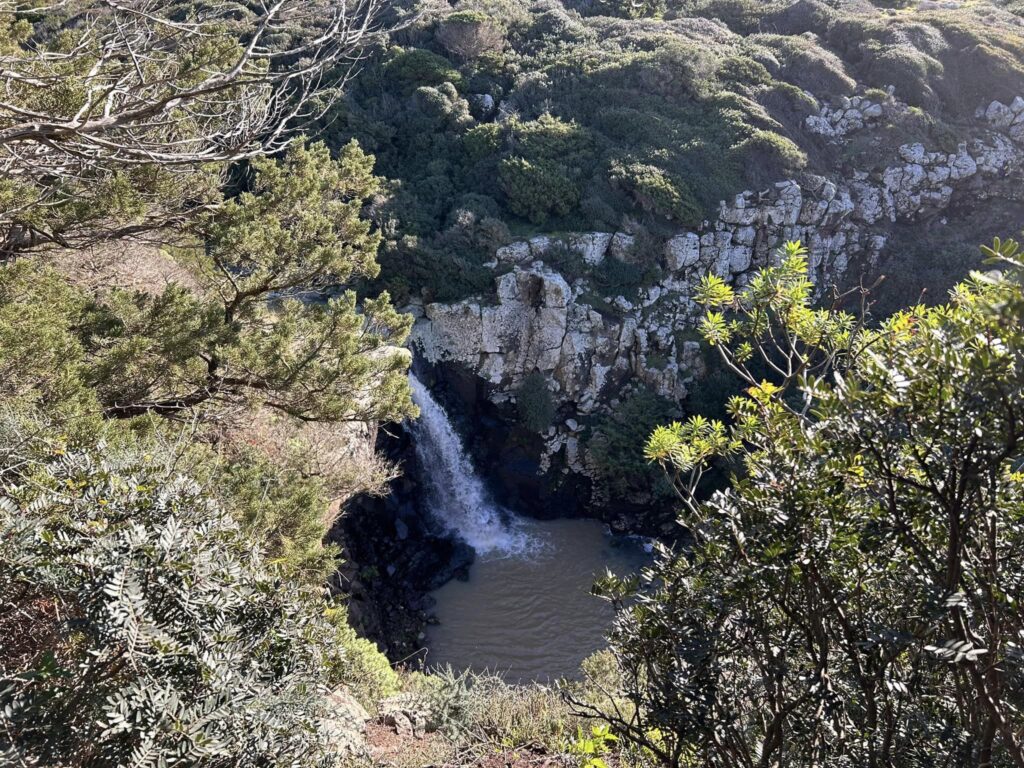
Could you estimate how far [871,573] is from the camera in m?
1.81

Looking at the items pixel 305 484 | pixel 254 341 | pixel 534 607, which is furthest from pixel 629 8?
pixel 305 484

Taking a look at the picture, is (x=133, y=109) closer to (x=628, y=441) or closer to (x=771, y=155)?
(x=628, y=441)

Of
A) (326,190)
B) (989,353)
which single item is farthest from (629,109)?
(989,353)

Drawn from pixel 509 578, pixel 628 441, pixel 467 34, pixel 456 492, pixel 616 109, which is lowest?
→ pixel 509 578

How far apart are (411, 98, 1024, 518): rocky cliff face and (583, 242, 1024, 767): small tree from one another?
1030cm

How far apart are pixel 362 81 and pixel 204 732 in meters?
18.2

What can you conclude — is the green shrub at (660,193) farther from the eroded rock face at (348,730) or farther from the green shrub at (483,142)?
the eroded rock face at (348,730)

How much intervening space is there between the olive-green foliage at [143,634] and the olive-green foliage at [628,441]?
9.90 m

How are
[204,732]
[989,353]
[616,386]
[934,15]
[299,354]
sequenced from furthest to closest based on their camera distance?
1. [934,15]
2. [616,386]
3. [299,354]
4. [204,732]
5. [989,353]

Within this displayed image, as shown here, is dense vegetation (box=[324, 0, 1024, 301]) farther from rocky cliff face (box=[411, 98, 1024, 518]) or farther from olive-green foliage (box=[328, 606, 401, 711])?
olive-green foliage (box=[328, 606, 401, 711])

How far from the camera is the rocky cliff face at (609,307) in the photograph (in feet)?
41.3

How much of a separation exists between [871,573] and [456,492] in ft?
34.9

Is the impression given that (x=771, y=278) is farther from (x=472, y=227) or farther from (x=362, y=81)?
(x=362, y=81)

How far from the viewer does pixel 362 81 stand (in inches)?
675
